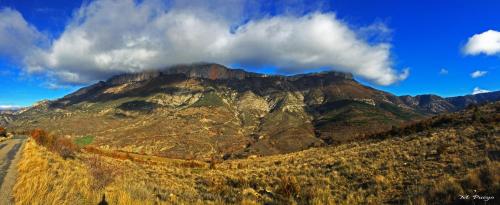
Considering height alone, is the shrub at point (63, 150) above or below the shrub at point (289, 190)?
above

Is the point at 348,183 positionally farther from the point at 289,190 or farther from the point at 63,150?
the point at 63,150

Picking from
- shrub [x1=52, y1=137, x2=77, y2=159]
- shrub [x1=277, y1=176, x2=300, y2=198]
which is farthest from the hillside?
shrub [x1=52, y1=137, x2=77, y2=159]

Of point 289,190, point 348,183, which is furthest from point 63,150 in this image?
point 348,183

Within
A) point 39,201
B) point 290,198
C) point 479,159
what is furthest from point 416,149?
point 39,201

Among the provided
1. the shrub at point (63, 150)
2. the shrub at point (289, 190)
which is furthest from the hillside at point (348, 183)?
the shrub at point (63, 150)

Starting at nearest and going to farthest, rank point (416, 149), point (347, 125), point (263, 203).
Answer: point (263, 203), point (416, 149), point (347, 125)

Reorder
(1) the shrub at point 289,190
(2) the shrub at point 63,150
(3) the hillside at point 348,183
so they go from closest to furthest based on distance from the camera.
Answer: (3) the hillside at point 348,183 < (1) the shrub at point 289,190 < (2) the shrub at point 63,150

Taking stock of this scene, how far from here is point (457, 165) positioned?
13891 millimetres

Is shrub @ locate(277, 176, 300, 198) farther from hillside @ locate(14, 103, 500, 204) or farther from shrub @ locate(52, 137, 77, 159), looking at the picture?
shrub @ locate(52, 137, 77, 159)

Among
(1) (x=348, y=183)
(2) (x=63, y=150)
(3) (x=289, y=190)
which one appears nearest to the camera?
(3) (x=289, y=190)

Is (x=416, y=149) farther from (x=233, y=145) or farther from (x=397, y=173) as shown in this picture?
(x=233, y=145)

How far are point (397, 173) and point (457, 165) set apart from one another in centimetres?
238

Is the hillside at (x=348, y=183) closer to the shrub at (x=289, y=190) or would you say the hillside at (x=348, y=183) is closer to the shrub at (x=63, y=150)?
the shrub at (x=289, y=190)

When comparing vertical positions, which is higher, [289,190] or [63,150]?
[63,150]
